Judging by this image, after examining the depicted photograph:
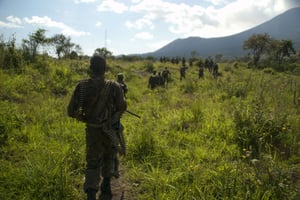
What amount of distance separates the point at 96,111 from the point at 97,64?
570mm

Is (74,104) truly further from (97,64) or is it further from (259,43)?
(259,43)

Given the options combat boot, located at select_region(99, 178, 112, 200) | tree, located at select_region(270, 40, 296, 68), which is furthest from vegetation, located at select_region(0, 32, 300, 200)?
tree, located at select_region(270, 40, 296, 68)

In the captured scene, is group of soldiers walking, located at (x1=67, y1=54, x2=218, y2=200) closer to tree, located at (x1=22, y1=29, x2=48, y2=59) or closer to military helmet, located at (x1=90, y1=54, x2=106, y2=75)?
military helmet, located at (x1=90, y1=54, x2=106, y2=75)

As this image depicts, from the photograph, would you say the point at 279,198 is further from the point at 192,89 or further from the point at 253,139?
the point at 192,89

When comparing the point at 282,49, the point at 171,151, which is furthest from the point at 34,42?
the point at 282,49

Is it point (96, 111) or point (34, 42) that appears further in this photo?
point (34, 42)

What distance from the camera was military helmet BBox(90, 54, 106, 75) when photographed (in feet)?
9.60

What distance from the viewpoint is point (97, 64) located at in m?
2.93

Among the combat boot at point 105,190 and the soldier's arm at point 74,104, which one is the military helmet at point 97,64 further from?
the combat boot at point 105,190

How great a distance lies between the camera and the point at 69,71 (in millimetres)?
12008

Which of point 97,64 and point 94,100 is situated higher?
point 97,64

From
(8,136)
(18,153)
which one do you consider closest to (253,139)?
(18,153)

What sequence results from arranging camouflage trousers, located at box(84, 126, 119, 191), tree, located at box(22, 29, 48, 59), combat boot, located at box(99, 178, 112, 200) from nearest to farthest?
camouflage trousers, located at box(84, 126, 119, 191)
combat boot, located at box(99, 178, 112, 200)
tree, located at box(22, 29, 48, 59)

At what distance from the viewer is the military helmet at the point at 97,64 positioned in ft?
9.60
